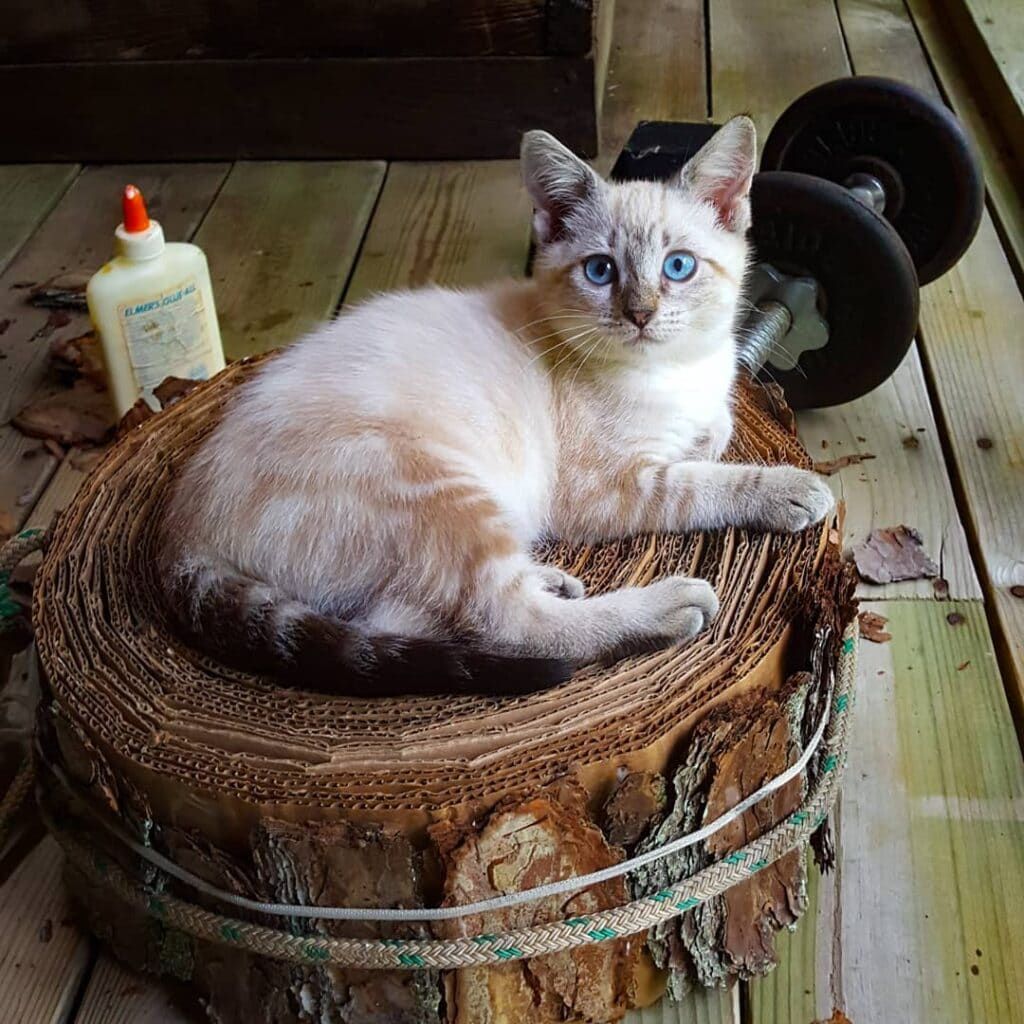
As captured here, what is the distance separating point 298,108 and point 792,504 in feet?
6.18

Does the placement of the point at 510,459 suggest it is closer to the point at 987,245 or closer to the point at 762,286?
the point at 762,286

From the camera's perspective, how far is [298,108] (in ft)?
8.73

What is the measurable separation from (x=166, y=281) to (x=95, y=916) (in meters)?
1.00

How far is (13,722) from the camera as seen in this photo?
1444mm

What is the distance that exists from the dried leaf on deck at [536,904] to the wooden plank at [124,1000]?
0.34 m

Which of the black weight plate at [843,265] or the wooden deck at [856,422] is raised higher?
the black weight plate at [843,265]

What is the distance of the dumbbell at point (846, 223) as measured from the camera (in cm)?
165

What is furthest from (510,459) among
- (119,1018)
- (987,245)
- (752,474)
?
(987,245)

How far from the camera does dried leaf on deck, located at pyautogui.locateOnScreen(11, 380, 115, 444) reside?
6.35ft

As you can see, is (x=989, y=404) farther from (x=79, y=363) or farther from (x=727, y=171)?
(x=79, y=363)

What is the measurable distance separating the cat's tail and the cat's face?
0.44 meters

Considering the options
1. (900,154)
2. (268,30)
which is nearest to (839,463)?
(900,154)

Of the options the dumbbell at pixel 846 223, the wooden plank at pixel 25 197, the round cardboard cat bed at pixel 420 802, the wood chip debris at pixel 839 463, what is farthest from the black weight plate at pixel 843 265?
the wooden plank at pixel 25 197

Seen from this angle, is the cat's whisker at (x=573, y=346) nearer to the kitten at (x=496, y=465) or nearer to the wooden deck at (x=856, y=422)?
the kitten at (x=496, y=465)
